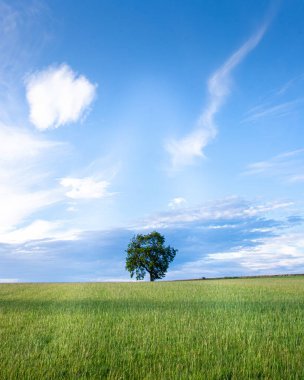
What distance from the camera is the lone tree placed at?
268 feet

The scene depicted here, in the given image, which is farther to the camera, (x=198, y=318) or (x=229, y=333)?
(x=198, y=318)

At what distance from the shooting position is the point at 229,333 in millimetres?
11531

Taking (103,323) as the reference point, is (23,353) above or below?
below

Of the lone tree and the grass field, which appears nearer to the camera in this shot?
the grass field

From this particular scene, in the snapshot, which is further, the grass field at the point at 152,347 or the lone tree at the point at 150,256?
the lone tree at the point at 150,256

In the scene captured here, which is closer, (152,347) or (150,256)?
(152,347)

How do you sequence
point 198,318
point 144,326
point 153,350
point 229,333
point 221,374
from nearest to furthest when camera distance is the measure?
point 221,374 < point 153,350 < point 229,333 < point 144,326 < point 198,318

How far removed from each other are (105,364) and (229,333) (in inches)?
179

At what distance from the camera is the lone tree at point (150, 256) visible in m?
81.8

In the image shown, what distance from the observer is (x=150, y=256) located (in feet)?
268

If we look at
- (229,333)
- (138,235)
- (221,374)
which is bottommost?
(221,374)

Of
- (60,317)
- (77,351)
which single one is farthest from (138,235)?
(77,351)

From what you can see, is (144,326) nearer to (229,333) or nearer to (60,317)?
(229,333)

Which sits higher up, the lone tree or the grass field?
the lone tree
